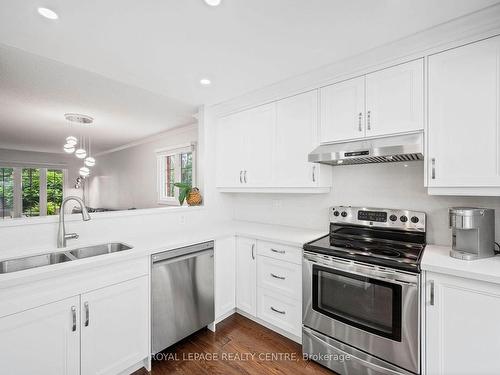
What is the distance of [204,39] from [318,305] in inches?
84.9

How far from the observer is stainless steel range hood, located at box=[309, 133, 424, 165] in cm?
165

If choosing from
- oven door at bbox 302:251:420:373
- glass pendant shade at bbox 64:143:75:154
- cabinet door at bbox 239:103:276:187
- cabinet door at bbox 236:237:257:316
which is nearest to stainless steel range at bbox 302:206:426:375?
oven door at bbox 302:251:420:373

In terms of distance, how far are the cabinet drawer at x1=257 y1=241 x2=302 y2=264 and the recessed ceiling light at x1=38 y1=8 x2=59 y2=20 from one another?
219cm

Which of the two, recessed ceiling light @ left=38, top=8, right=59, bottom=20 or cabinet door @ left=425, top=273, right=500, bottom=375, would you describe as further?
recessed ceiling light @ left=38, top=8, right=59, bottom=20

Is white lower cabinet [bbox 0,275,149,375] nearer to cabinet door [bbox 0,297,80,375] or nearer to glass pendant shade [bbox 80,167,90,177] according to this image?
cabinet door [bbox 0,297,80,375]

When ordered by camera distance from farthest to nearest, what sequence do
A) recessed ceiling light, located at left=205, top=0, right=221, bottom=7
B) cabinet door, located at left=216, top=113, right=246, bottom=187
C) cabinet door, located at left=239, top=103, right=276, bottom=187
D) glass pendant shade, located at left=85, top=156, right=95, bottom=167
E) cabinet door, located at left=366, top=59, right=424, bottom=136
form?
cabinet door, located at left=216, top=113, right=246, bottom=187, cabinet door, located at left=239, top=103, right=276, bottom=187, glass pendant shade, located at left=85, top=156, right=95, bottom=167, cabinet door, located at left=366, top=59, right=424, bottom=136, recessed ceiling light, located at left=205, top=0, right=221, bottom=7

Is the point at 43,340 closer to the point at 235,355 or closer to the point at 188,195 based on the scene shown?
the point at 235,355

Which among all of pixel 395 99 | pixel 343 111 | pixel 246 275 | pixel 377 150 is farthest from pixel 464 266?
pixel 246 275

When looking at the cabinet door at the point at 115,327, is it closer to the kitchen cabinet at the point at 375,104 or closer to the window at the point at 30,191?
the window at the point at 30,191

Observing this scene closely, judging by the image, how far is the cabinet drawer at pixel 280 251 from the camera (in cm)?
206

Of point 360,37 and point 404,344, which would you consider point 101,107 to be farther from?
point 404,344

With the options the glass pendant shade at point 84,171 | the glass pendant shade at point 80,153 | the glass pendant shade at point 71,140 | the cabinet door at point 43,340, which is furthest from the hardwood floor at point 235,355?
the glass pendant shade at point 71,140

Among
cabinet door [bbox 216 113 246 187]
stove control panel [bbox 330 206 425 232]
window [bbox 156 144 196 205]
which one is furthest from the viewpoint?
window [bbox 156 144 196 205]

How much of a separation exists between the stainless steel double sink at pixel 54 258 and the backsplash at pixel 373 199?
167 centimetres
